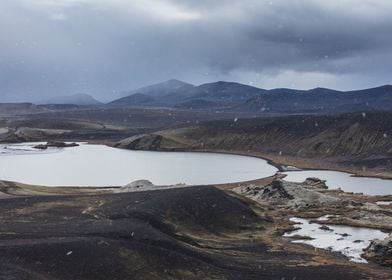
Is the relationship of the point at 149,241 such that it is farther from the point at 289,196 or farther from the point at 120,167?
the point at 120,167

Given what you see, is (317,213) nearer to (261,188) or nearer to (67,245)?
(261,188)

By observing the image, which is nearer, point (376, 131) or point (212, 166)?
point (212, 166)

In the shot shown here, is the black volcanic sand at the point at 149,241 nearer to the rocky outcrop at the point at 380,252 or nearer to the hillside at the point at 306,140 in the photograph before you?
the rocky outcrop at the point at 380,252

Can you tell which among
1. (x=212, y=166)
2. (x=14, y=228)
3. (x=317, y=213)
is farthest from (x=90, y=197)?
(x=212, y=166)

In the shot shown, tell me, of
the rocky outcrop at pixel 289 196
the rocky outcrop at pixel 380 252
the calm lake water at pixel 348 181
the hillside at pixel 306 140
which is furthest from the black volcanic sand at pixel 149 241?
the hillside at pixel 306 140

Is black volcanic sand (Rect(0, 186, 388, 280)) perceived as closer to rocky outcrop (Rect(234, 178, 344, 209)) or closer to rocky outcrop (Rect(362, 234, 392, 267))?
rocky outcrop (Rect(362, 234, 392, 267))

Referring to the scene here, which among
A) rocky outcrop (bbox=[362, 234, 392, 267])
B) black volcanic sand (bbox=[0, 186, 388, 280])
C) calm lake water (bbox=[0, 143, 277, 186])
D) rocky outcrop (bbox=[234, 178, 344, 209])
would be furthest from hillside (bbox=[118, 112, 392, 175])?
rocky outcrop (bbox=[362, 234, 392, 267])
